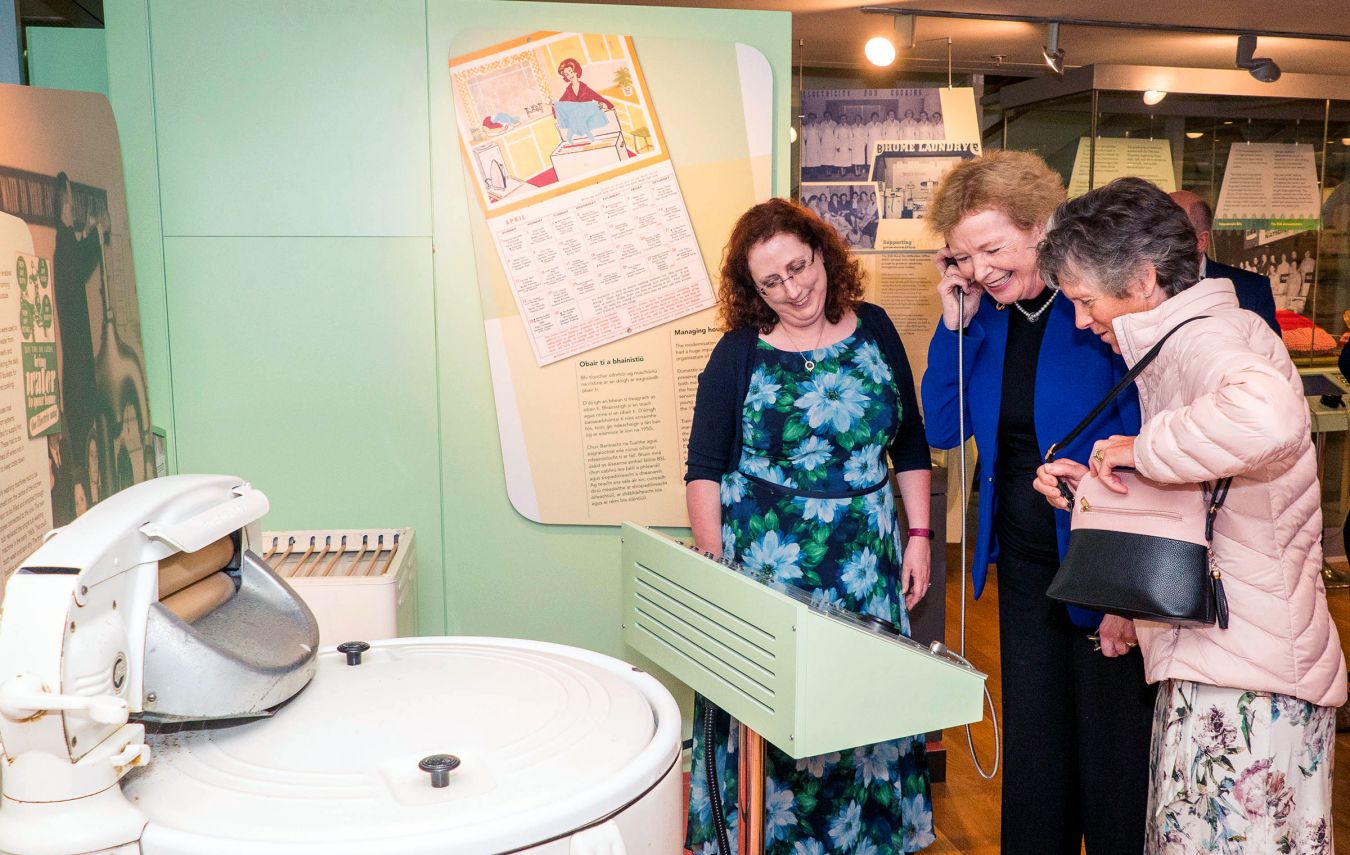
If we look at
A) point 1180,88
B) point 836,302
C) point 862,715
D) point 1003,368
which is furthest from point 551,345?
point 1180,88

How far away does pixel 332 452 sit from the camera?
9.45 feet

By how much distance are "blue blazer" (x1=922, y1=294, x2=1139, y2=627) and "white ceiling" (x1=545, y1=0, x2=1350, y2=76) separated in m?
3.03

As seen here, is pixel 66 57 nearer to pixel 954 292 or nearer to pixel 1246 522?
pixel 954 292

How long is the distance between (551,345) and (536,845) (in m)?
1.99

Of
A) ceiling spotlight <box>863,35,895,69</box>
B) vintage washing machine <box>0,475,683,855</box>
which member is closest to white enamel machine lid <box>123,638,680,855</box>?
vintage washing machine <box>0,475,683,855</box>

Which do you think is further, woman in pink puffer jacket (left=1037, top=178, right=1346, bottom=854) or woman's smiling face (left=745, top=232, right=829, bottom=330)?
woman's smiling face (left=745, top=232, right=829, bottom=330)

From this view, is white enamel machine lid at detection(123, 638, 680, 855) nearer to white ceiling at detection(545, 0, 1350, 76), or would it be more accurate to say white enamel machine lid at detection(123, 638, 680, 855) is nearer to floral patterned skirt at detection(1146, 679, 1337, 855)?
floral patterned skirt at detection(1146, 679, 1337, 855)

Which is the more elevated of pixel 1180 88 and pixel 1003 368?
pixel 1180 88

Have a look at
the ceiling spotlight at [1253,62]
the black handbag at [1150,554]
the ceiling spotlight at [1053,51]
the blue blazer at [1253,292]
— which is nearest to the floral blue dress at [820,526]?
the black handbag at [1150,554]

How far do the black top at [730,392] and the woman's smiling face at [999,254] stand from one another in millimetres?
324

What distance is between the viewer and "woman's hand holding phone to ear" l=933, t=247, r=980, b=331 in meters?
2.17

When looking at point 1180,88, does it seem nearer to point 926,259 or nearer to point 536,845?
point 926,259

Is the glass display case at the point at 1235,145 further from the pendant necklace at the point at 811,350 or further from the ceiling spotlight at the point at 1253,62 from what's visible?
the pendant necklace at the point at 811,350

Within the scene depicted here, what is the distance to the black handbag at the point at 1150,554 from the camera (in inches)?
62.4
